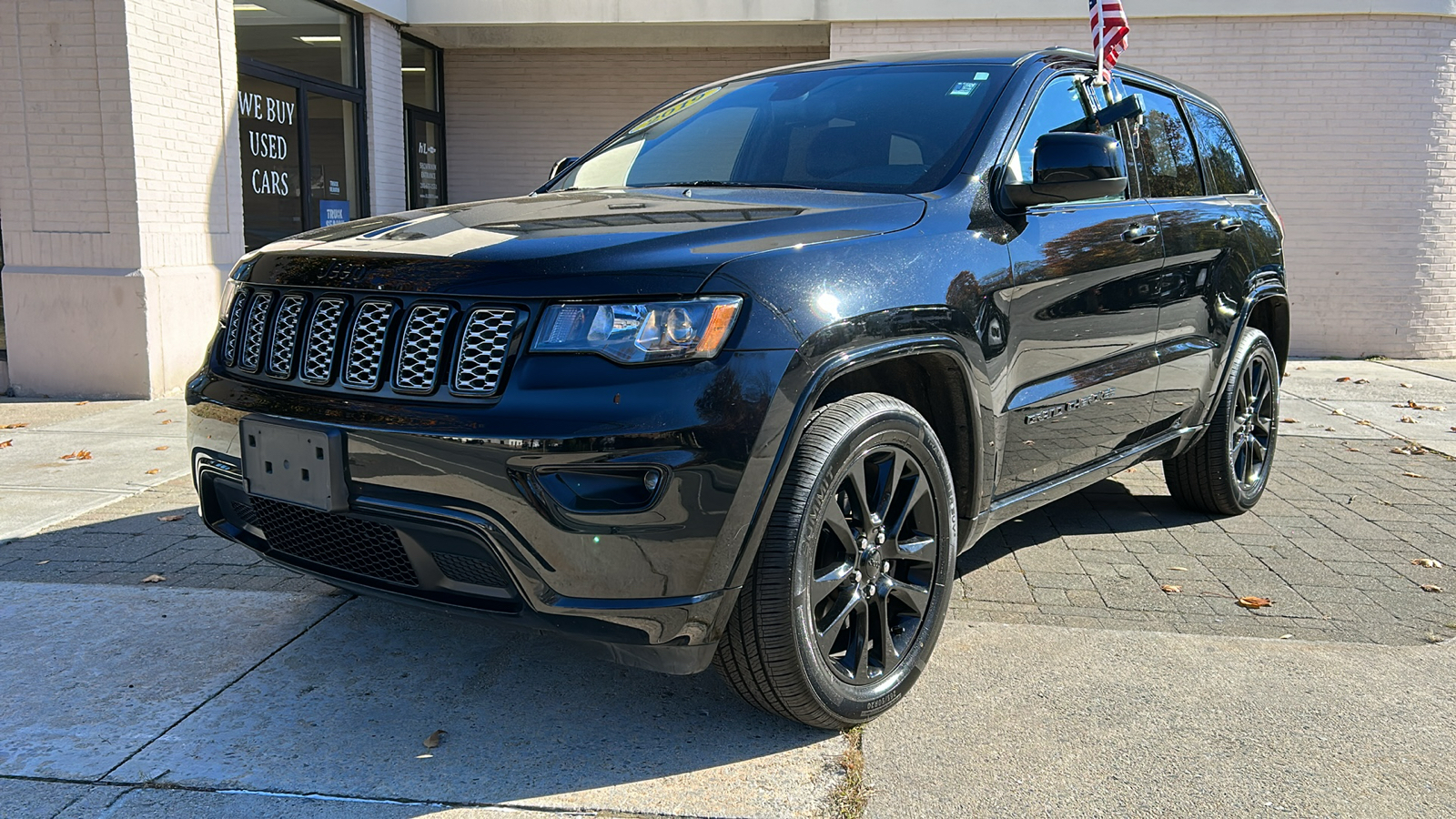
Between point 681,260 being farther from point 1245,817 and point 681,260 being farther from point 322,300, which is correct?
point 1245,817

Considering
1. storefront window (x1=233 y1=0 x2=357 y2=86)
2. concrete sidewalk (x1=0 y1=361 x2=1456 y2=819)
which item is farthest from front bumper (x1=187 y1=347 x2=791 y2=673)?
storefront window (x1=233 y1=0 x2=357 y2=86)

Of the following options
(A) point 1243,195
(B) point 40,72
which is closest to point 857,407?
(A) point 1243,195

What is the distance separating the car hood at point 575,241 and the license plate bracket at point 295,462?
0.35 meters

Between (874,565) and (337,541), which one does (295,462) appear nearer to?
(337,541)

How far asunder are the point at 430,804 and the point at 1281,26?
10.9 m

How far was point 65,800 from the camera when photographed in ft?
8.06

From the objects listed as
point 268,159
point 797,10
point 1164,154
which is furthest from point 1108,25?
point 268,159

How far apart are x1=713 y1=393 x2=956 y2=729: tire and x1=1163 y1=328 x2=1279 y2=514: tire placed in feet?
7.23

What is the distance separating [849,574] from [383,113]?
10393 mm

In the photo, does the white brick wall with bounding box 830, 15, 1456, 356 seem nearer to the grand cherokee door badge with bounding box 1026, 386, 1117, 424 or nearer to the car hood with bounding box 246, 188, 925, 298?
the grand cherokee door badge with bounding box 1026, 386, 1117, 424

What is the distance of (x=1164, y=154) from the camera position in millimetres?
4387

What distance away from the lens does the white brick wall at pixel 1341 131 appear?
10.6 m

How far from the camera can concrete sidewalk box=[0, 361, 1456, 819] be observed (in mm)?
2523

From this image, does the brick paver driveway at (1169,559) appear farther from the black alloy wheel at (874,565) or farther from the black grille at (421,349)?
the black grille at (421,349)
